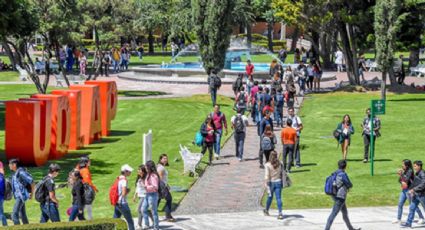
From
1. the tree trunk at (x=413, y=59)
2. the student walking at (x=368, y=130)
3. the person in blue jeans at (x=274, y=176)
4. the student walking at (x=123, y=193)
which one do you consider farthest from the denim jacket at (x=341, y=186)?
the tree trunk at (x=413, y=59)

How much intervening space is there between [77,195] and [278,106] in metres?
16.8

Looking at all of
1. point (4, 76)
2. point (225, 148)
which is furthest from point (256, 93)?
point (4, 76)

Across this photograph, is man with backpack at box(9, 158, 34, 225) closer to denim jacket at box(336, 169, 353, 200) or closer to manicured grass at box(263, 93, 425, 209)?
denim jacket at box(336, 169, 353, 200)

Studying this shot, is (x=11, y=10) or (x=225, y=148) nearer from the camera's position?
(x=11, y=10)

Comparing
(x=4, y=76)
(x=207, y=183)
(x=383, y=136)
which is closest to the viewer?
(x=207, y=183)

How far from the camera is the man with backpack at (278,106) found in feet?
107

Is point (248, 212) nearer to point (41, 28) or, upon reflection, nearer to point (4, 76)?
point (41, 28)

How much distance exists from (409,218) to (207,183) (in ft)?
21.2

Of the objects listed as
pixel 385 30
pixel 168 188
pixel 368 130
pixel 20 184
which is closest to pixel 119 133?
pixel 368 130

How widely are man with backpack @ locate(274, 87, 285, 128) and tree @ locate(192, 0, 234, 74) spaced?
10325 millimetres

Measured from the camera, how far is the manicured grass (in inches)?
859

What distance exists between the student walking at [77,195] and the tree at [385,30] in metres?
26.2

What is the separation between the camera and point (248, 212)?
20250 millimetres

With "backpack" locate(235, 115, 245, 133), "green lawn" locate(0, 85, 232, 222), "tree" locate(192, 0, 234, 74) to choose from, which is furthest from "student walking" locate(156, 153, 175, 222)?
"tree" locate(192, 0, 234, 74)
